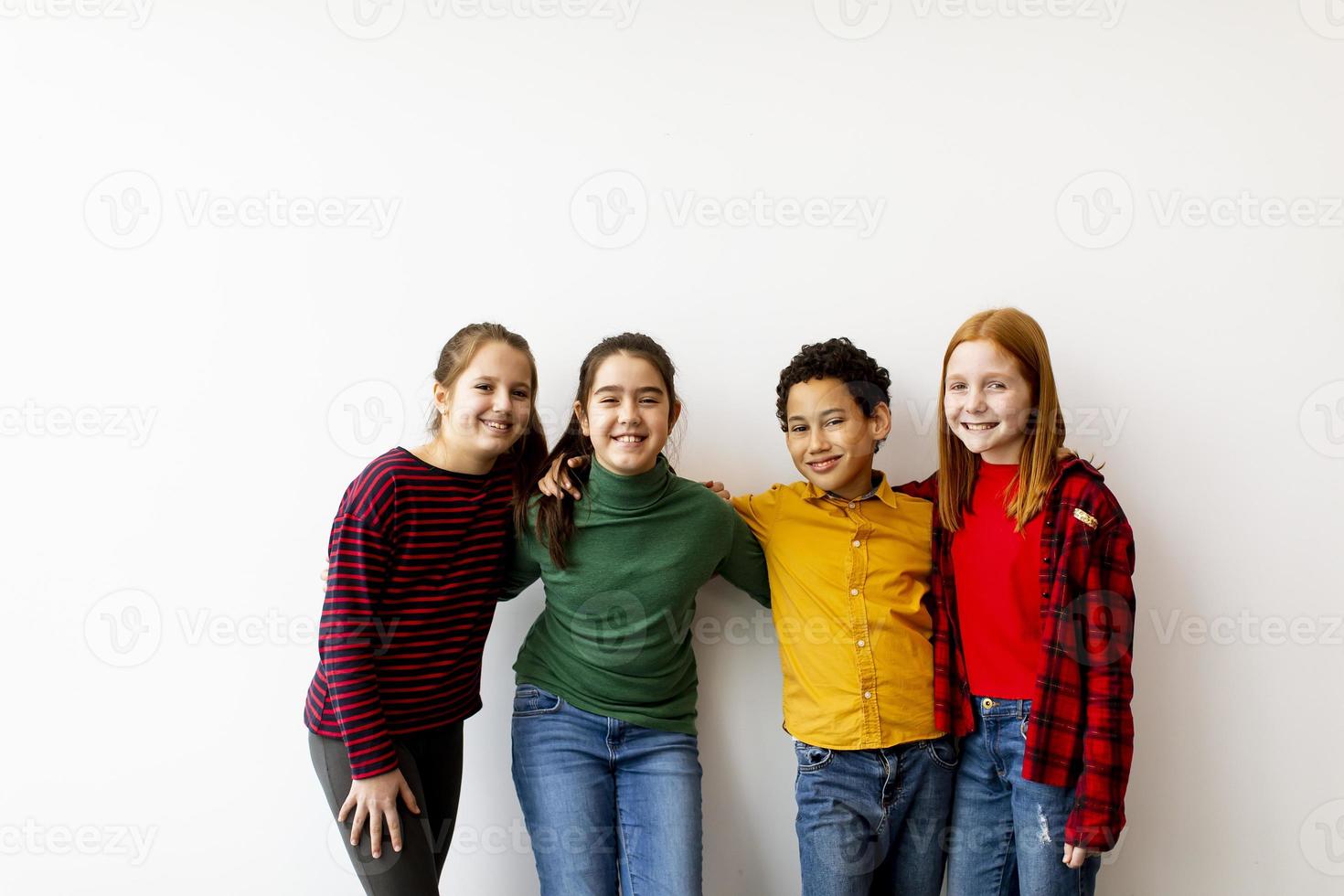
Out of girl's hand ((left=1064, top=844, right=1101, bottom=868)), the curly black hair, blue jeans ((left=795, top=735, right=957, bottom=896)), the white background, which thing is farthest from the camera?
the white background

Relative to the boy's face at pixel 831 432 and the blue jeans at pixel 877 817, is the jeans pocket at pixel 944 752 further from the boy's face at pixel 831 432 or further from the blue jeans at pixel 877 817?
the boy's face at pixel 831 432

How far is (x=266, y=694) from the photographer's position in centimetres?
175

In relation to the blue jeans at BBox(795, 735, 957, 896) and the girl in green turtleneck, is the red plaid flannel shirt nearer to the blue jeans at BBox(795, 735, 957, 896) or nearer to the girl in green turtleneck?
the blue jeans at BBox(795, 735, 957, 896)

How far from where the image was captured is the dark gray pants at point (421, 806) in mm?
1348

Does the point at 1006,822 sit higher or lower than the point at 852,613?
lower

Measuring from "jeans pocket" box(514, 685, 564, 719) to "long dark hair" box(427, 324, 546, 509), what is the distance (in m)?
0.35

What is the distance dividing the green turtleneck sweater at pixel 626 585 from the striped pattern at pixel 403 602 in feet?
0.35

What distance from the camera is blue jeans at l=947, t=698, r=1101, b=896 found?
1.34 meters

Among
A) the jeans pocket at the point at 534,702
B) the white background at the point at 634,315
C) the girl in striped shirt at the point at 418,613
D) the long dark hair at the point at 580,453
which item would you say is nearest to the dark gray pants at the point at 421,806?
the girl in striped shirt at the point at 418,613

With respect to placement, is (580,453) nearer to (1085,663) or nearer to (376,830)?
Answer: (376,830)

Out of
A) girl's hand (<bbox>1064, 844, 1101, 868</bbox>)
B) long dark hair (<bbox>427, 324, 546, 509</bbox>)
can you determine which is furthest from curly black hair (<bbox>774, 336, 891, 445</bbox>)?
girl's hand (<bbox>1064, 844, 1101, 868</bbox>)

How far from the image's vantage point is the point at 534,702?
154 cm

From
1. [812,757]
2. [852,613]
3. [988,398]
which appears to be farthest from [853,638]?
[988,398]

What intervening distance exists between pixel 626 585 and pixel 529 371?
17.0 inches
